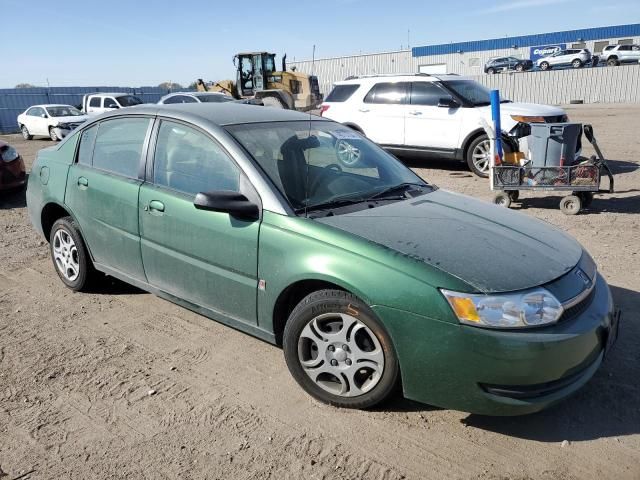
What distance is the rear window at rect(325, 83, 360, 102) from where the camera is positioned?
1152 cm

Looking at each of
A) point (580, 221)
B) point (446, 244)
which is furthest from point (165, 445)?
point (580, 221)

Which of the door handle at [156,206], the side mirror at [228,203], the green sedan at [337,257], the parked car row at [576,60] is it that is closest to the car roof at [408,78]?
the green sedan at [337,257]

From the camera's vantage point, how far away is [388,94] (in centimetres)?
1098

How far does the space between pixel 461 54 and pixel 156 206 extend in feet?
191

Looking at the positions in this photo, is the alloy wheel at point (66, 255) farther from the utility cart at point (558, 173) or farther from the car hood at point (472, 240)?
the utility cart at point (558, 173)

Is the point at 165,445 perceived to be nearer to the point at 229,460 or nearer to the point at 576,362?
the point at 229,460

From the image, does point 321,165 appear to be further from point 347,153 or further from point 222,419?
point 222,419

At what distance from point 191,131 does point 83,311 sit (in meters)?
1.83

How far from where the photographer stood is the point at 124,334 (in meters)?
3.98

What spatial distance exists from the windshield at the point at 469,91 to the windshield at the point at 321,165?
666 cm

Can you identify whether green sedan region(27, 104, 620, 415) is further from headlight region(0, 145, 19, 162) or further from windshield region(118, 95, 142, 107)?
windshield region(118, 95, 142, 107)

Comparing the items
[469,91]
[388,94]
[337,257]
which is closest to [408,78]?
[388,94]

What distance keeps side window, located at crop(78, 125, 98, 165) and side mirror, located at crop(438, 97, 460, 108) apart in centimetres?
721

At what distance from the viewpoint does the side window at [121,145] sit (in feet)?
13.2
